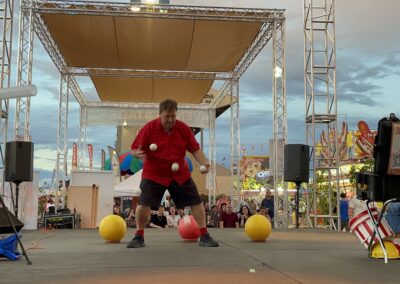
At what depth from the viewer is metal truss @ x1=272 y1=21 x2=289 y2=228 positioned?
11344mm

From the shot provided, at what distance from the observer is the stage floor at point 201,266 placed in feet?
9.16

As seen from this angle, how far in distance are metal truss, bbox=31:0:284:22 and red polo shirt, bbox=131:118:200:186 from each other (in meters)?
6.89

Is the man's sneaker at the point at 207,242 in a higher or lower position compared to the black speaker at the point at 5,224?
lower

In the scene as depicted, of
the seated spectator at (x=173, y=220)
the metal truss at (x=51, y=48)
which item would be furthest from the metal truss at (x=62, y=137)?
the seated spectator at (x=173, y=220)

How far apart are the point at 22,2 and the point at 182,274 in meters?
9.87

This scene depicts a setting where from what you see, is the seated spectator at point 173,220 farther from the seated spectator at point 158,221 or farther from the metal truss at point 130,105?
the metal truss at point 130,105

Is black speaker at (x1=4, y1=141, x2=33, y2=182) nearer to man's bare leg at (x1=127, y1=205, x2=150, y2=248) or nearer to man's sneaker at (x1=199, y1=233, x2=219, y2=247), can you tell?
man's bare leg at (x1=127, y1=205, x2=150, y2=248)

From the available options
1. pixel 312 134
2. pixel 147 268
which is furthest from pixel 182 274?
pixel 312 134

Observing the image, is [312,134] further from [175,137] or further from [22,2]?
[22,2]

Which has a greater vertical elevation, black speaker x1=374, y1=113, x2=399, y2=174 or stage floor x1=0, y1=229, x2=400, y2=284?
black speaker x1=374, y1=113, x2=399, y2=174

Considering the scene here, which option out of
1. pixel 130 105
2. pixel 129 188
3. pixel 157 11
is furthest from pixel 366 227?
pixel 130 105

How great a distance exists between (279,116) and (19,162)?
20.6 ft

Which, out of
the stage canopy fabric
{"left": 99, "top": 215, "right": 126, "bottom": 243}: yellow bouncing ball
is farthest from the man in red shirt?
the stage canopy fabric

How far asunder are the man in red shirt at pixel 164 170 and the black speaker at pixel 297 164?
4614 millimetres
